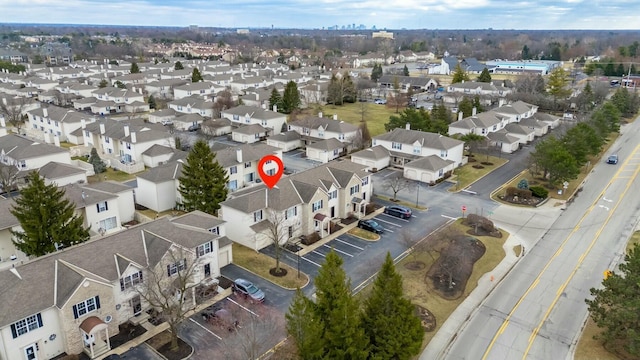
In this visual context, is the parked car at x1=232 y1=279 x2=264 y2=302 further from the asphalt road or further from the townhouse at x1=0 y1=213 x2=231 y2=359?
the asphalt road

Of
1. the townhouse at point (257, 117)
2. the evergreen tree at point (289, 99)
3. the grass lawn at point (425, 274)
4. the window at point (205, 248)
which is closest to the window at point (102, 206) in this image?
the window at point (205, 248)

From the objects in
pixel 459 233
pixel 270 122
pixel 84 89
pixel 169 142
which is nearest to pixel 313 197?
pixel 459 233

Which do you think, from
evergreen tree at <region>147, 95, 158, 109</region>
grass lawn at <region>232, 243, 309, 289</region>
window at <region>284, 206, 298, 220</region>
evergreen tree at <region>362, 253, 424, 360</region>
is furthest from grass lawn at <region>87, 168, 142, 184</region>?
Result: evergreen tree at <region>147, 95, 158, 109</region>

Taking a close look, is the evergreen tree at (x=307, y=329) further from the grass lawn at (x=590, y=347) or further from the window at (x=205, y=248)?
the grass lawn at (x=590, y=347)

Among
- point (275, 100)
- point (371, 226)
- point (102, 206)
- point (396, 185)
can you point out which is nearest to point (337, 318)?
point (371, 226)

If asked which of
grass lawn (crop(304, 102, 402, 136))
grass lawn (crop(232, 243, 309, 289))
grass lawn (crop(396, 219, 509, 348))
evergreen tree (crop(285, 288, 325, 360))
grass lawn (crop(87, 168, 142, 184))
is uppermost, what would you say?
evergreen tree (crop(285, 288, 325, 360))
